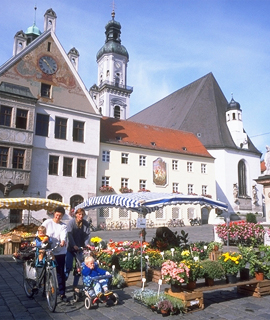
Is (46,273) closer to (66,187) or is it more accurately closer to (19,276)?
(19,276)

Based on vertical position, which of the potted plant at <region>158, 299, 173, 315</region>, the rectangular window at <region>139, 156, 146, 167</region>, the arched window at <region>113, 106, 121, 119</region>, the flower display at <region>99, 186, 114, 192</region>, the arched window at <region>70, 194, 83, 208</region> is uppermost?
the arched window at <region>113, 106, 121, 119</region>

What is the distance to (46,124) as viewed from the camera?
87.5 ft

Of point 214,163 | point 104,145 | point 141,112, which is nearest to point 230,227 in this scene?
point 104,145

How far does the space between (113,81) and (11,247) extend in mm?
47802

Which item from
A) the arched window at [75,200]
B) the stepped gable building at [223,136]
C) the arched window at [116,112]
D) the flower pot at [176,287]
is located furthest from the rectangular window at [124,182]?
the arched window at [116,112]

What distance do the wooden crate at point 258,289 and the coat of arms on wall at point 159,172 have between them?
1031 inches

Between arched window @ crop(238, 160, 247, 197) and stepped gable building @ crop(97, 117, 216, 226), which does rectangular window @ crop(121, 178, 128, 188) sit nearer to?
stepped gable building @ crop(97, 117, 216, 226)

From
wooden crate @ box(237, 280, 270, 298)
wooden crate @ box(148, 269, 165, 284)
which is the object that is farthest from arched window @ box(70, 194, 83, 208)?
wooden crate @ box(237, 280, 270, 298)

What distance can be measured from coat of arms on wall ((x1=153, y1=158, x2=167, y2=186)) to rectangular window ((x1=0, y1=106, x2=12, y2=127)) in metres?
15.6

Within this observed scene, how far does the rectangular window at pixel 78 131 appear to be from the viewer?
92.9ft

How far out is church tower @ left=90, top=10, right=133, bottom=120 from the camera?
2253 inches

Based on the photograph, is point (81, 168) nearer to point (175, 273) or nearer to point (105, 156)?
point (105, 156)

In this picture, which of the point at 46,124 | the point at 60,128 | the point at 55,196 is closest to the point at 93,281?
the point at 55,196

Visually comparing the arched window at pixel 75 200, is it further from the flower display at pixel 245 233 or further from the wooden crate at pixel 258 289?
the wooden crate at pixel 258 289
